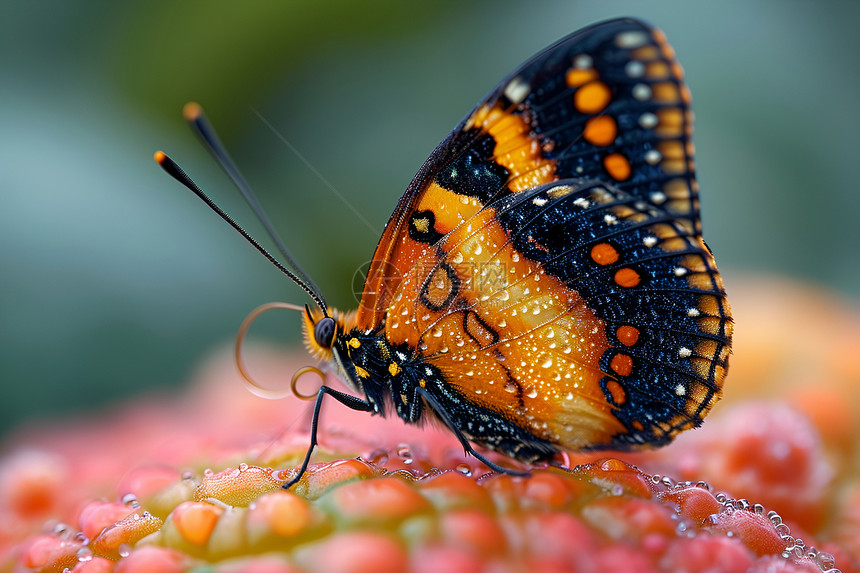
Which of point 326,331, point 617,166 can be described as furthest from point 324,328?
point 617,166

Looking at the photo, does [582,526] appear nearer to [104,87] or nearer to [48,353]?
[48,353]

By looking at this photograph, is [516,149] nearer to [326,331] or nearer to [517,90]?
[517,90]

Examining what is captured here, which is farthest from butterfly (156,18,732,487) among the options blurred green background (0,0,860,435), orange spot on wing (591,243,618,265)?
blurred green background (0,0,860,435)

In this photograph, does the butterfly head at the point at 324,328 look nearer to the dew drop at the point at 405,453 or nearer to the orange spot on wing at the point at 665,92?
the dew drop at the point at 405,453

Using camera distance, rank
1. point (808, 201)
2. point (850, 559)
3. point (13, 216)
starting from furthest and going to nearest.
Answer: point (808, 201) < point (13, 216) < point (850, 559)

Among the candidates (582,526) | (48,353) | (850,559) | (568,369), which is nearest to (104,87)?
(48,353)

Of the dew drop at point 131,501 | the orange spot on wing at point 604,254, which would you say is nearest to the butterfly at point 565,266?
the orange spot on wing at point 604,254

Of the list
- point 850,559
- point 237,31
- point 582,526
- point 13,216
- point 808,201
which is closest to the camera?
point 582,526
